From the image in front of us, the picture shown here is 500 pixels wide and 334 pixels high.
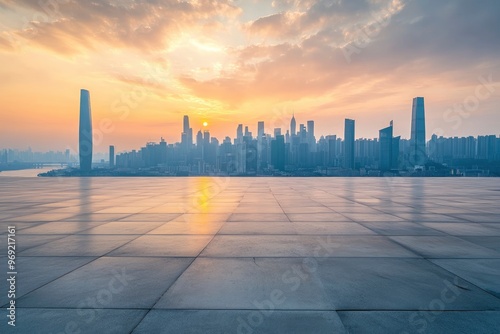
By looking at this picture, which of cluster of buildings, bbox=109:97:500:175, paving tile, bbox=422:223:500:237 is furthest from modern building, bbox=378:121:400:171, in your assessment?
paving tile, bbox=422:223:500:237

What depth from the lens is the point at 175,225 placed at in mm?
8773

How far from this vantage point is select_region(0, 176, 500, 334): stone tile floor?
138 inches

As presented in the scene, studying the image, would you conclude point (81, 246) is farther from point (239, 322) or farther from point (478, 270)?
point (478, 270)

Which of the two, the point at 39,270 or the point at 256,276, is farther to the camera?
the point at 39,270

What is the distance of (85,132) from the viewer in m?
133

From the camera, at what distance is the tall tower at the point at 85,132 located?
131 metres

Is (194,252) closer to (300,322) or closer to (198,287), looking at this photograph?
(198,287)

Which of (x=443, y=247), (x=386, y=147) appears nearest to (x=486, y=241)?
(x=443, y=247)

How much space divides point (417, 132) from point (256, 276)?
17095 centimetres

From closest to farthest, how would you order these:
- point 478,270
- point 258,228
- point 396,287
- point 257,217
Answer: point 396,287
point 478,270
point 258,228
point 257,217

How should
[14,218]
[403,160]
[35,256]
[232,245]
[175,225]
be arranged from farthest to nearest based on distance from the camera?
[403,160]
[14,218]
[175,225]
[232,245]
[35,256]

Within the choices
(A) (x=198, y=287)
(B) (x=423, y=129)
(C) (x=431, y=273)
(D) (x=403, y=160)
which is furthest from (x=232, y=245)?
(D) (x=403, y=160)

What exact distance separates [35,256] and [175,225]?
147 inches

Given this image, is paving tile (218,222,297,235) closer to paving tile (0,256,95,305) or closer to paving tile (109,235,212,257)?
paving tile (109,235,212,257)
